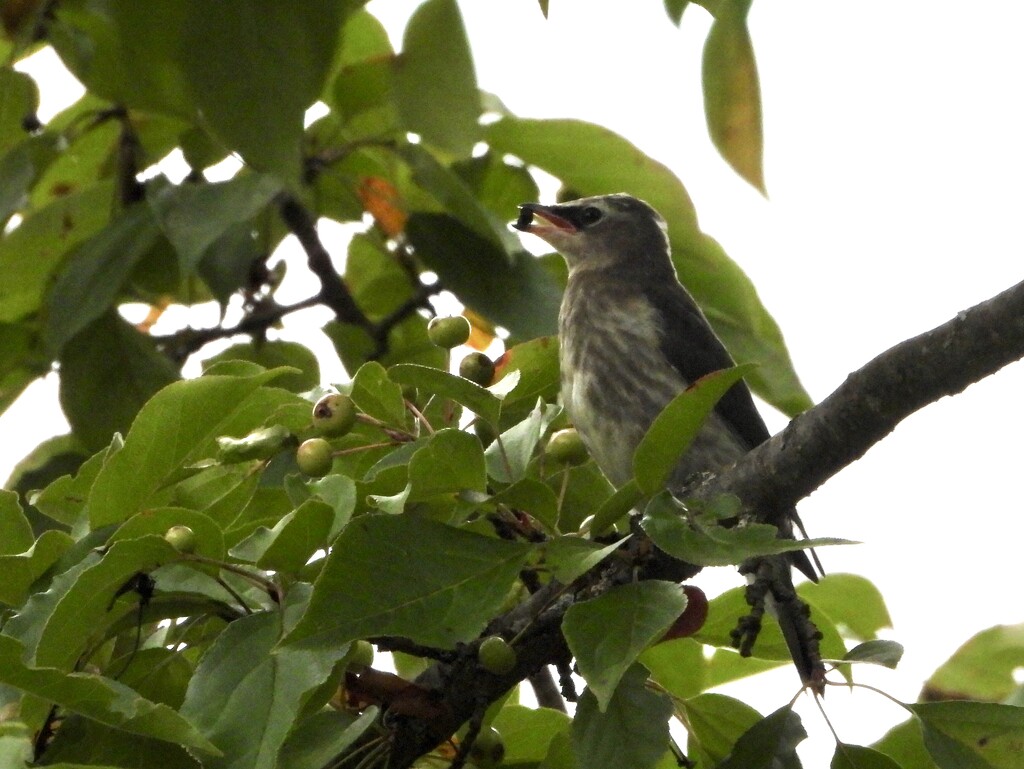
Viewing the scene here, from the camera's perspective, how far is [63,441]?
3.85 meters

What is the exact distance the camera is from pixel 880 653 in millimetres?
1950

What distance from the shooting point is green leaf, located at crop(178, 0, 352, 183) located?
1.33 m

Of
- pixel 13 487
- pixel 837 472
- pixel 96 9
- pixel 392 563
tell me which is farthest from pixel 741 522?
pixel 13 487

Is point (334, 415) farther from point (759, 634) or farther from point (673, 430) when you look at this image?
point (759, 634)

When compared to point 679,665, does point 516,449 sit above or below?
above

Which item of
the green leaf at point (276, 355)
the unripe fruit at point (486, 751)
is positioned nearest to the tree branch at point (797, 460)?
the unripe fruit at point (486, 751)

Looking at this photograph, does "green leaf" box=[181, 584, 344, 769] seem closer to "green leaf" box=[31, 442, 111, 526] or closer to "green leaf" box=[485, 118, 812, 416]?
"green leaf" box=[31, 442, 111, 526]

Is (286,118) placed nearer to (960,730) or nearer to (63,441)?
(960,730)

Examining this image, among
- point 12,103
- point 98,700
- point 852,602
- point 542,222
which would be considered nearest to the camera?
point 98,700

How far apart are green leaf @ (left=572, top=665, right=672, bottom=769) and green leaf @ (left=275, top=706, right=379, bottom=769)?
268 mm

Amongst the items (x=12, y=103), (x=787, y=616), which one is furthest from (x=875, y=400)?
(x=12, y=103)

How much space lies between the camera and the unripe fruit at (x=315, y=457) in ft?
7.16

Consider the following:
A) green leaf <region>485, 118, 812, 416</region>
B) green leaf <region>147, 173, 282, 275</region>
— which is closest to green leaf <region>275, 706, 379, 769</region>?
green leaf <region>147, 173, 282, 275</region>

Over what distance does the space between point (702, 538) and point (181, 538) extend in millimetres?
656
